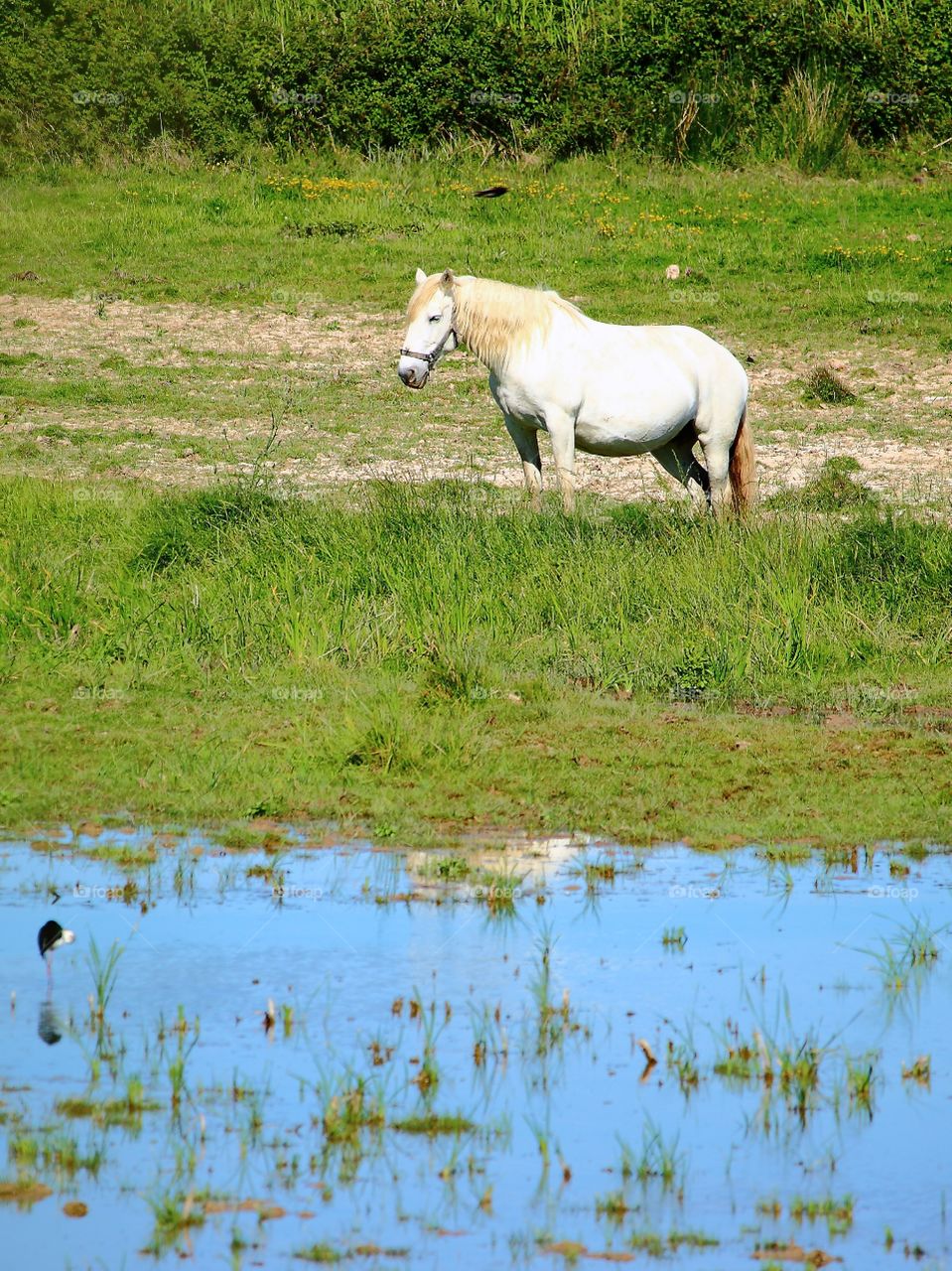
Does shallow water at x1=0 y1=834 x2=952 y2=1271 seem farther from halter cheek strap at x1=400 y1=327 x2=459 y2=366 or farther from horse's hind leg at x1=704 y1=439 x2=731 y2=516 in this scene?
horse's hind leg at x1=704 y1=439 x2=731 y2=516

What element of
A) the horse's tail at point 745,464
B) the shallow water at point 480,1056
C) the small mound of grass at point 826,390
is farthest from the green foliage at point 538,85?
the shallow water at point 480,1056

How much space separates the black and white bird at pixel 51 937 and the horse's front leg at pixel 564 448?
6880 mm

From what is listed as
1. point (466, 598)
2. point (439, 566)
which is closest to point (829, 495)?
point (439, 566)

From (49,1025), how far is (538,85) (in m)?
20.2

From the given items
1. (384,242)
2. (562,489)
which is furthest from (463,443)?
(384,242)

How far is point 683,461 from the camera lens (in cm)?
1310

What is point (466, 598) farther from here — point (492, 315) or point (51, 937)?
point (51, 937)

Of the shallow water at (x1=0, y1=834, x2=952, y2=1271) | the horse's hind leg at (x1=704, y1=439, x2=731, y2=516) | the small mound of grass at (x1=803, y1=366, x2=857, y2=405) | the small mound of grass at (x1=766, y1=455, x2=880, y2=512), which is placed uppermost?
the small mound of grass at (x1=803, y1=366, x2=857, y2=405)

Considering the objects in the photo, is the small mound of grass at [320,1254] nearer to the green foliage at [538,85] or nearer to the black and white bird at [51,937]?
the black and white bird at [51,937]

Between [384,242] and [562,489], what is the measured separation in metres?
8.95

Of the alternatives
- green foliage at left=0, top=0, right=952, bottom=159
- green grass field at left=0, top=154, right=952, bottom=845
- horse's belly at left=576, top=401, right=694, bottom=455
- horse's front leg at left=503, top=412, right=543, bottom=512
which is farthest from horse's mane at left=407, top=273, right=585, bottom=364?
green foliage at left=0, top=0, right=952, bottom=159

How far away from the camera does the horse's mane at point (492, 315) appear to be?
456 inches

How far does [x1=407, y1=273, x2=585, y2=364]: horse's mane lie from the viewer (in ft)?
38.0

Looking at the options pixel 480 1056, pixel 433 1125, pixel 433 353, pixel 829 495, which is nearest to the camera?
pixel 433 1125
